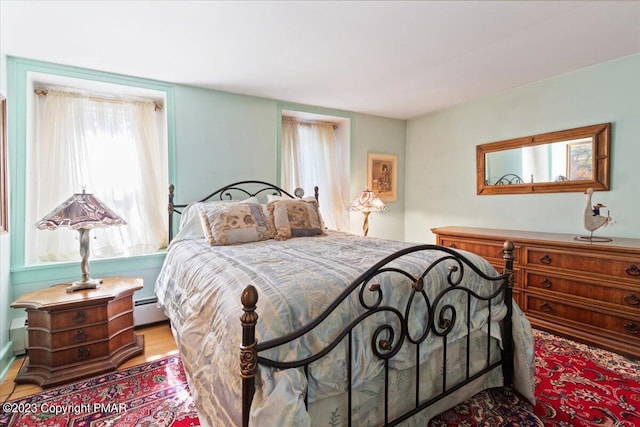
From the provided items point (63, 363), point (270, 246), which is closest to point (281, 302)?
point (270, 246)

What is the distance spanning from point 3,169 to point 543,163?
469 cm

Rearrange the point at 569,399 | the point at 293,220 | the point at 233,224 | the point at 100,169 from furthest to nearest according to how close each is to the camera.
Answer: the point at 100,169
the point at 293,220
the point at 233,224
the point at 569,399

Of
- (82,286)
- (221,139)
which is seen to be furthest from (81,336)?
(221,139)

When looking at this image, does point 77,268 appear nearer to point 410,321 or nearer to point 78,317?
point 78,317

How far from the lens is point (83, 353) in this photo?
80.8 inches

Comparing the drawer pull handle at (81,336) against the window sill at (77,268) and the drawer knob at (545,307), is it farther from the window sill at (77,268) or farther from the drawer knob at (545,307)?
the drawer knob at (545,307)

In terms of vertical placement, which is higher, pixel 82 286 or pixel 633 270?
pixel 633 270

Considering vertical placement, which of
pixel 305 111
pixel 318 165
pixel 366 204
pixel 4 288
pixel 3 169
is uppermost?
pixel 305 111

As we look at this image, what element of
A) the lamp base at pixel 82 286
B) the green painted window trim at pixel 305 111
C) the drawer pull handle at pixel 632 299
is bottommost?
the drawer pull handle at pixel 632 299

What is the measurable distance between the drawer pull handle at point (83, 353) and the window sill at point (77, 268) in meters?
0.89

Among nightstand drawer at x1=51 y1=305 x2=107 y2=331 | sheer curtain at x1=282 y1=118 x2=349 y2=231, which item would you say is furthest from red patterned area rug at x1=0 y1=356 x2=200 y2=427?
sheer curtain at x1=282 y1=118 x2=349 y2=231

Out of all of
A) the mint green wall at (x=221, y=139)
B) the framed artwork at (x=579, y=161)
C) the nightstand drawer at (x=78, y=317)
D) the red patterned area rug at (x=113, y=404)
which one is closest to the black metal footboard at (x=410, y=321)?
the red patterned area rug at (x=113, y=404)

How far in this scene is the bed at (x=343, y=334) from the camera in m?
1.03

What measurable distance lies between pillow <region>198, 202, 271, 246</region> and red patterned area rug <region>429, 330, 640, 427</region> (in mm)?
1748
